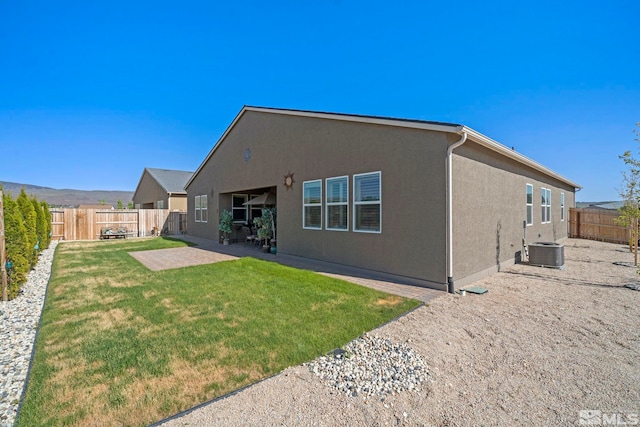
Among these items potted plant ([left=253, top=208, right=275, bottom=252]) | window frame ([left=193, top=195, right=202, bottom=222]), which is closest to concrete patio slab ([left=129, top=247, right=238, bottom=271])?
potted plant ([left=253, top=208, right=275, bottom=252])

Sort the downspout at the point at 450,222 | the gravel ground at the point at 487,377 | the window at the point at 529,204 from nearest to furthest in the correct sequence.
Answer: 1. the gravel ground at the point at 487,377
2. the downspout at the point at 450,222
3. the window at the point at 529,204

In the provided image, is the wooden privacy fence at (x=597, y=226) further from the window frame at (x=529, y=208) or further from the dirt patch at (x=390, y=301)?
the dirt patch at (x=390, y=301)

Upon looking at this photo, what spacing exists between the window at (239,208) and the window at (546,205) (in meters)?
13.7

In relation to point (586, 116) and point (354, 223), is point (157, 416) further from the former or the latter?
point (586, 116)

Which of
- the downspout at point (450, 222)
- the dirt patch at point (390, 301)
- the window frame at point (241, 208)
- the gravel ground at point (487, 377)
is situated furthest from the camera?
the window frame at point (241, 208)

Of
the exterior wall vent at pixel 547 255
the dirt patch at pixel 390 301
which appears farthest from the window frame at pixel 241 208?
the exterior wall vent at pixel 547 255

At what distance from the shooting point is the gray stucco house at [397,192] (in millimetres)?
5957

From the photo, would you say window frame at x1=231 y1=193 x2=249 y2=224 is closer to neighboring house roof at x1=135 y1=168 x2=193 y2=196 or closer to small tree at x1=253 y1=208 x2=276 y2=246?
small tree at x1=253 y1=208 x2=276 y2=246

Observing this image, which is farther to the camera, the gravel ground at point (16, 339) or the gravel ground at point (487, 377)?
the gravel ground at point (16, 339)

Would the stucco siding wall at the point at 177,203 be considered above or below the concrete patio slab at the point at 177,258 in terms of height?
above

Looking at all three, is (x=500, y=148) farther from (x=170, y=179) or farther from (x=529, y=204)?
(x=170, y=179)

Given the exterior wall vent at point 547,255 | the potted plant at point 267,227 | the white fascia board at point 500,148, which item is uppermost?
the white fascia board at point 500,148

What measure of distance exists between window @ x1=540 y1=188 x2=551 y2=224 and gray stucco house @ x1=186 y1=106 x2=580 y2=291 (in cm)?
22

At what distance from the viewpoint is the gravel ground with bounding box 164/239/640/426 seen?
2342 millimetres
